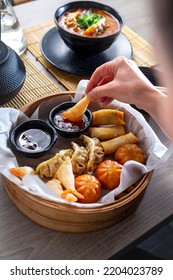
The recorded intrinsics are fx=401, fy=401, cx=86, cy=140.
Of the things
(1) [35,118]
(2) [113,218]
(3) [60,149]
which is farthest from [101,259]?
(1) [35,118]

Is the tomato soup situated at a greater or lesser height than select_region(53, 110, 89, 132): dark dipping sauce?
greater

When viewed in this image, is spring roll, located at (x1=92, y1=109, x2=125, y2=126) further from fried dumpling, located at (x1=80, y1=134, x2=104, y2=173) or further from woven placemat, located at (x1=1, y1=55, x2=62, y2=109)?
woven placemat, located at (x1=1, y1=55, x2=62, y2=109)

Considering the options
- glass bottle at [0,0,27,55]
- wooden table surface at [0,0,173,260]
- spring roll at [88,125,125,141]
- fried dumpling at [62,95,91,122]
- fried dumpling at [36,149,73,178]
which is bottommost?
wooden table surface at [0,0,173,260]

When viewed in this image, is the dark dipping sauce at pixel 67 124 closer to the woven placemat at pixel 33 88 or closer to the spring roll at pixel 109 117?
the spring roll at pixel 109 117

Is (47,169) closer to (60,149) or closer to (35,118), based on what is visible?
(60,149)

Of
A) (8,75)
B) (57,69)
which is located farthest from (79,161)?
(57,69)

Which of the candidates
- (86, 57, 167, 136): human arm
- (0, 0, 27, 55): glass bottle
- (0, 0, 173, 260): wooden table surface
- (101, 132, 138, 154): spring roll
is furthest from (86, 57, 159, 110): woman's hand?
(0, 0, 27, 55): glass bottle

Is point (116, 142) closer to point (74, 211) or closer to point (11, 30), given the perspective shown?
point (74, 211)
